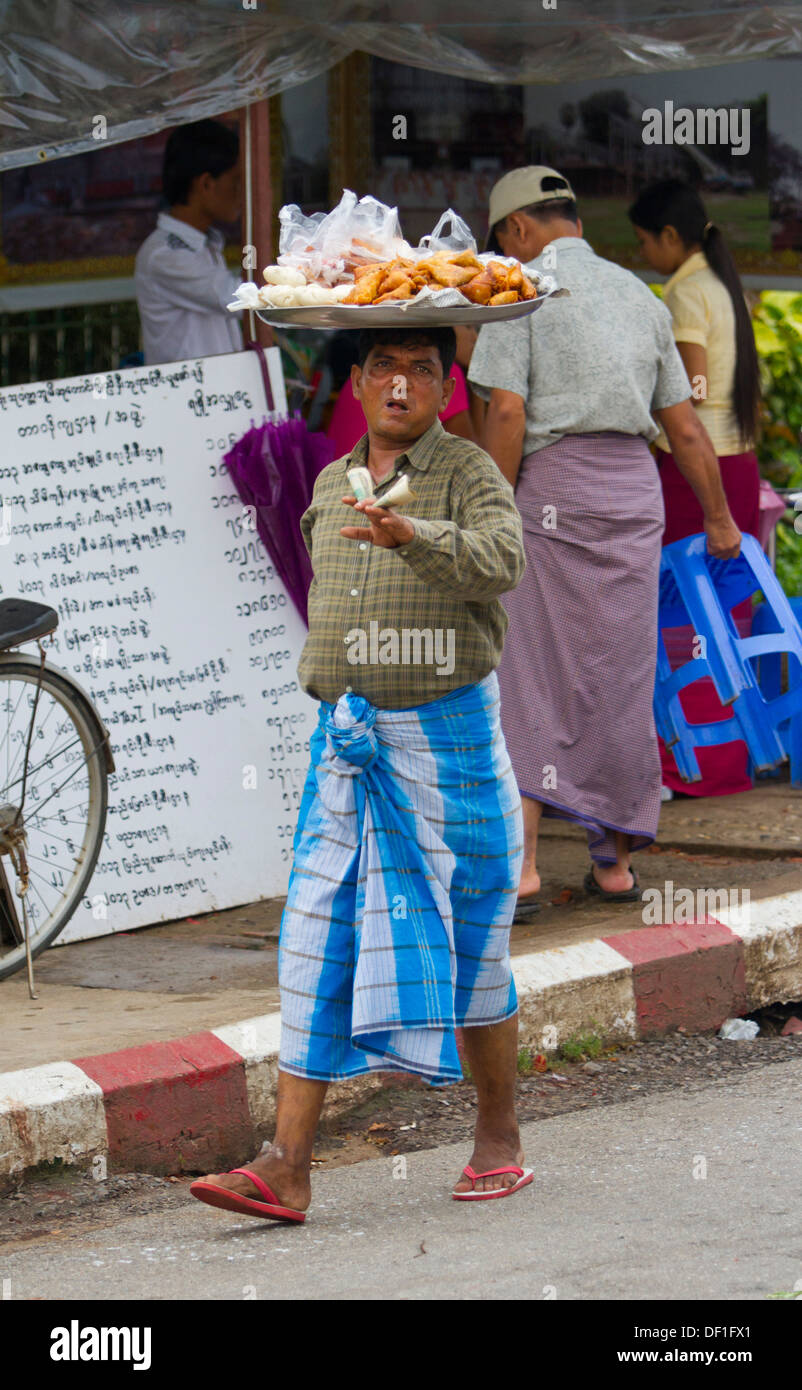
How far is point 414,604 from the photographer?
3.61 meters

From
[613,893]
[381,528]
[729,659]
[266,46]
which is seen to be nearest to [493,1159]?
[381,528]

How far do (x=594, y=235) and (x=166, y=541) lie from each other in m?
3.51

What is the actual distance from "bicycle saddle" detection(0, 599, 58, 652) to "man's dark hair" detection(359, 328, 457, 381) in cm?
139

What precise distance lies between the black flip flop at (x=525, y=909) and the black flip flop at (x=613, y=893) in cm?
25

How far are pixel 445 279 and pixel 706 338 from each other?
137 inches

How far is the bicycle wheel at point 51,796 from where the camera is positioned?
5023mm

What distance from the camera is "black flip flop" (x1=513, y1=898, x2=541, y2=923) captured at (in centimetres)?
567

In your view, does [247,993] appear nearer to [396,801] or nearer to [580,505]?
[396,801]

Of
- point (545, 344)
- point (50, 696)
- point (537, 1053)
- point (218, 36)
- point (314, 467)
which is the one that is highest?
point (218, 36)

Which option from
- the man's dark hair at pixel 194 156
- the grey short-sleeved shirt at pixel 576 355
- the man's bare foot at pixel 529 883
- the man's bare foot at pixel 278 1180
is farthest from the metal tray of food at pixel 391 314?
the man's dark hair at pixel 194 156

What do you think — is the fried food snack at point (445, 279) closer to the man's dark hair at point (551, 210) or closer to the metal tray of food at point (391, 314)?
the metal tray of food at point (391, 314)

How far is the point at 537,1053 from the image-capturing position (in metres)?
4.84

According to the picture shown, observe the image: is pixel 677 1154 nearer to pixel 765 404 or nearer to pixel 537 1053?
pixel 537 1053

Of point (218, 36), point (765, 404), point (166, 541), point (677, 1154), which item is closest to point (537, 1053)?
point (677, 1154)
